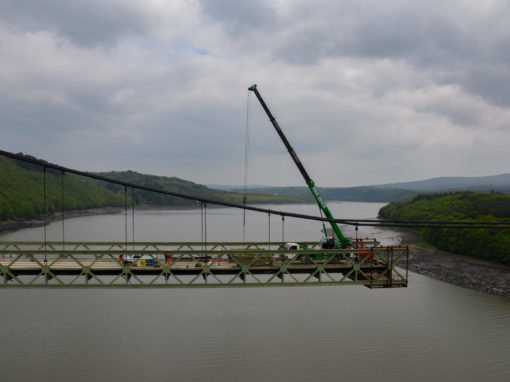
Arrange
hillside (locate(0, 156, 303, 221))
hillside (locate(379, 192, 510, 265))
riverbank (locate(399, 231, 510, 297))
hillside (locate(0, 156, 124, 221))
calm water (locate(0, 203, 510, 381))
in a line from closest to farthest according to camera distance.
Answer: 1. calm water (locate(0, 203, 510, 381))
2. riverbank (locate(399, 231, 510, 297))
3. hillside (locate(379, 192, 510, 265))
4. hillside (locate(0, 156, 303, 221))
5. hillside (locate(0, 156, 124, 221))

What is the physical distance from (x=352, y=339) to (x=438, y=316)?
988cm

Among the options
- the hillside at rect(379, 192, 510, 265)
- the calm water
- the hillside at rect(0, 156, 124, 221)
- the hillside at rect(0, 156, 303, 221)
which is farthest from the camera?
the hillside at rect(0, 156, 124, 221)

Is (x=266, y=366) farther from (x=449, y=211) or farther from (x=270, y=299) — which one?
(x=449, y=211)

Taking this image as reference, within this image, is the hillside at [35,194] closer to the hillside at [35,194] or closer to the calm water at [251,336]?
the hillside at [35,194]

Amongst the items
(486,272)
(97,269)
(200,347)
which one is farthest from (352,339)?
(486,272)

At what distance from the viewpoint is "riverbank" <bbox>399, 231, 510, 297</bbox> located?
41.3 metres

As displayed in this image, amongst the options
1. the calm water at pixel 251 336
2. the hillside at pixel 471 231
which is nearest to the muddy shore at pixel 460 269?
the hillside at pixel 471 231

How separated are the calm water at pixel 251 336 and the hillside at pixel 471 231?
67.3 ft

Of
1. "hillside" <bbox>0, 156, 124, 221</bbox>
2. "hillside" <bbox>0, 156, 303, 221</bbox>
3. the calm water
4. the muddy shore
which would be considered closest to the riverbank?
the muddy shore

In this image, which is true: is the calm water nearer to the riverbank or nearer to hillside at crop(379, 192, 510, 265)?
the riverbank

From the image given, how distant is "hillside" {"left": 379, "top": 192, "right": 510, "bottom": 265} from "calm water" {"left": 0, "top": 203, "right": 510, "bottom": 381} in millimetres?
20503

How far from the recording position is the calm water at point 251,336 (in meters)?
20.7

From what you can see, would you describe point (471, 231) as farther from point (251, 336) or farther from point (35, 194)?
point (35, 194)

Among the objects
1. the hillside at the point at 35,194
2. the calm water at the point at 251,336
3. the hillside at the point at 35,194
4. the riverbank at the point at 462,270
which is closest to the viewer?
the calm water at the point at 251,336
